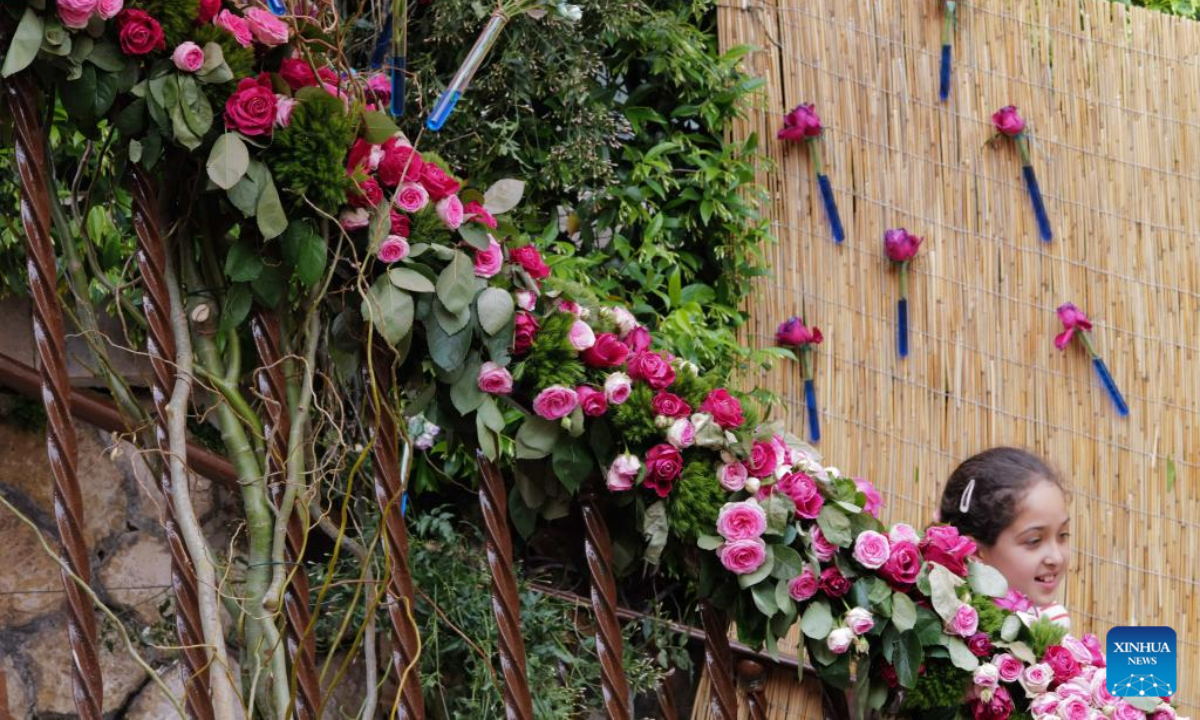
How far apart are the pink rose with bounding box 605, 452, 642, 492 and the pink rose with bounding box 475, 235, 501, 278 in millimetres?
180

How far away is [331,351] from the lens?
1.38 m

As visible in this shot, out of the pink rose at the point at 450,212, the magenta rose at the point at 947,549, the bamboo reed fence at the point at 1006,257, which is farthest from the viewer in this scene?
the bamboo reed fence at the point at 1006,257

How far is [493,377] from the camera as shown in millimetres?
1298

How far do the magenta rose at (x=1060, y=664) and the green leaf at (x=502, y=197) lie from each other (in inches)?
29.8

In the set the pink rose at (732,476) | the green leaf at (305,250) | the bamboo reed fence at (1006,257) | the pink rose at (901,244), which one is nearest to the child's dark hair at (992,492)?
the bamboo reed fence at (1006,257)

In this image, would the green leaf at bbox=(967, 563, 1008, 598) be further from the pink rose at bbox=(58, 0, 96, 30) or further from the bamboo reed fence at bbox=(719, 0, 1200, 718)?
the bamboo reed fence at bbox=(719, 0, 1200, 718)

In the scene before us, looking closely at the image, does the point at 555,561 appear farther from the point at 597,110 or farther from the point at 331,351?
the point at 331,351

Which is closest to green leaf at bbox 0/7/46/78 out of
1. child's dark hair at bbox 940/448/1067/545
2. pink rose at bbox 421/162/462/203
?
pink rose at bbox 421/162/462/203

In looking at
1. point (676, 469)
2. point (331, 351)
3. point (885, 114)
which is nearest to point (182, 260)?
point (331, 351)

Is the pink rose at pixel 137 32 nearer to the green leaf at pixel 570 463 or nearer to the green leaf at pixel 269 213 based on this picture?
the green leaf at pixel 269 213

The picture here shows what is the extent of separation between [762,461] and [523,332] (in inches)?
11.0

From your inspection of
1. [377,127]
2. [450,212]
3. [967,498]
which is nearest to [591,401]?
[450,212]

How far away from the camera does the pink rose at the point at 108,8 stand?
116cm

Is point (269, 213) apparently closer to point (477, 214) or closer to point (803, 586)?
point (477, 214)
